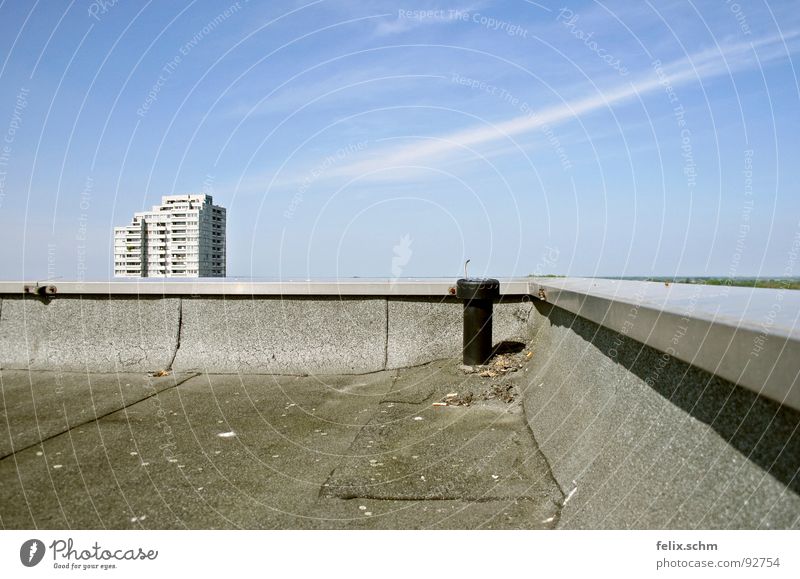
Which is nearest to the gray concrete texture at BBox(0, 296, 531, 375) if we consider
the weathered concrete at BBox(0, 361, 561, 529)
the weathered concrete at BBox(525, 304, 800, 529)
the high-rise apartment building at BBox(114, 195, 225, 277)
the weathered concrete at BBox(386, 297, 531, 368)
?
the weathered concrete at BBox(386, 297, 531, 368)

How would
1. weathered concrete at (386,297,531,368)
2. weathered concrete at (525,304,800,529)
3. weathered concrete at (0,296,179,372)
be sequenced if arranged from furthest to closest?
1. weathered concrete at (0,296,179,372)
2. weathered concrete at (386,297,531,368)
3. weathered concrete at (525,304,800,529)

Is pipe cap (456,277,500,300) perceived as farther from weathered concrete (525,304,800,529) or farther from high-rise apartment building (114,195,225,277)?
high-rise apartment building (114,195,225,277)

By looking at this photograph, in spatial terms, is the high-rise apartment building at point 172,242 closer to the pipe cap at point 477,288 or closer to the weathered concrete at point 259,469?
the weathered concrete at point 259,469

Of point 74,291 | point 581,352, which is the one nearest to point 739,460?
point 581,352

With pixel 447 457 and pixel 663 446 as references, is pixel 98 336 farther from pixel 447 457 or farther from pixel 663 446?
pixel 663 446

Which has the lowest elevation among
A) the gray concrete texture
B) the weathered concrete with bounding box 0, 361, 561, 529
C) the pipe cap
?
the weathered concrete with bounding box 0, 361, 561, 529

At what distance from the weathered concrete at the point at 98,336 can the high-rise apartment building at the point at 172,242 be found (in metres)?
1.47

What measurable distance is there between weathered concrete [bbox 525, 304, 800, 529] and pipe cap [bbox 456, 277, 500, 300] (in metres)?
2.65

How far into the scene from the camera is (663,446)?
2467 millimetres

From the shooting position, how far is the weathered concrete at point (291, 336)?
7.87m

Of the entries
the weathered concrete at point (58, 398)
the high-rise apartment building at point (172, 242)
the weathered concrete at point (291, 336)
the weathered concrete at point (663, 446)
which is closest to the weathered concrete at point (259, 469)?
the weathered concrete at point (58, 398)

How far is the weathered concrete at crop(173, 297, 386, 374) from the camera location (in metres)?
7.87

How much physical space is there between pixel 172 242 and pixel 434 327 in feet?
17.0
